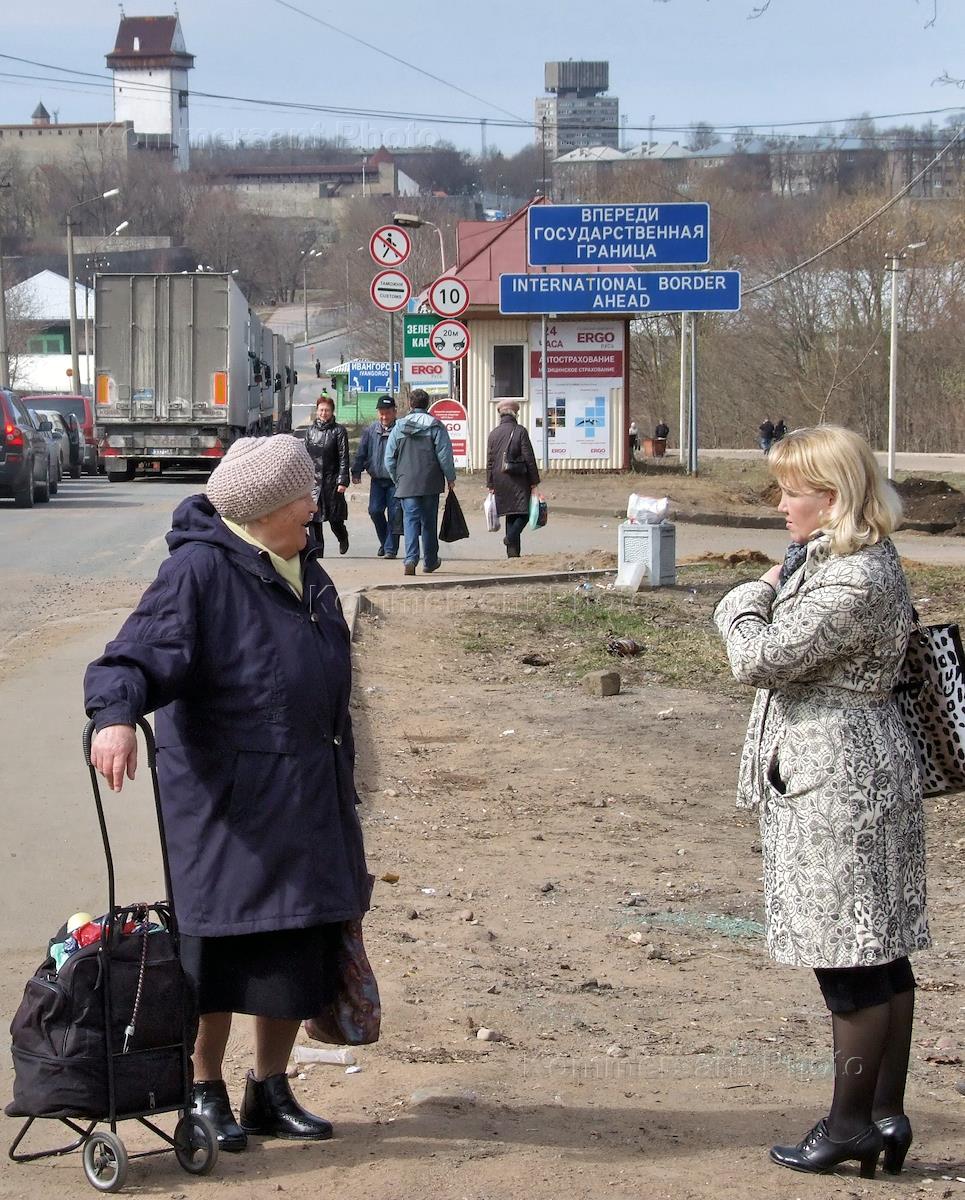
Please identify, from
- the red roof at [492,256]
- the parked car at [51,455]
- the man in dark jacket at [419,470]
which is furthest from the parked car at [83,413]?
the man in dark jacket at [419,470]

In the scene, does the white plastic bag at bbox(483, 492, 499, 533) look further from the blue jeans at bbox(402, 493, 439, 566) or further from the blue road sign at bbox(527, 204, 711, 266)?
the blue road sign at bbox(527, 204, 711, 266)

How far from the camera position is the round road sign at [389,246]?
19062 mm

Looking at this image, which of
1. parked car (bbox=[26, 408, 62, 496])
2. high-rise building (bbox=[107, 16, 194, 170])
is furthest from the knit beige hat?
high-rise building (bbox=[107, 16, 194, 170])

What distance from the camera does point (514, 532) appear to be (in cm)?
1747

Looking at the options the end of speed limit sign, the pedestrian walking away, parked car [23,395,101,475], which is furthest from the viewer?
parked car [23,395,101,475]

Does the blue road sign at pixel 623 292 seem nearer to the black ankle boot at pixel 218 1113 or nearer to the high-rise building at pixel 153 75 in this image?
the black ankle boot at pixel 218 1113

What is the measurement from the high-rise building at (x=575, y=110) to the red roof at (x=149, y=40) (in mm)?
111929

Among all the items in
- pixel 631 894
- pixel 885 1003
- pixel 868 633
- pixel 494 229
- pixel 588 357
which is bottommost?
pixel 631 894

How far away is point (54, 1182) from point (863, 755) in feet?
6.55

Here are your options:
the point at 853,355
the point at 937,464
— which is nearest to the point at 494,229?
the point at 937,464

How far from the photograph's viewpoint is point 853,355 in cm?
5491

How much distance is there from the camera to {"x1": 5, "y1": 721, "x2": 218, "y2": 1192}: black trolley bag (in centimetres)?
336

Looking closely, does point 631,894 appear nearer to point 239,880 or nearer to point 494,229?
point 239,880

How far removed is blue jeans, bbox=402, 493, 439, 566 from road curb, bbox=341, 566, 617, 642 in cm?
41
